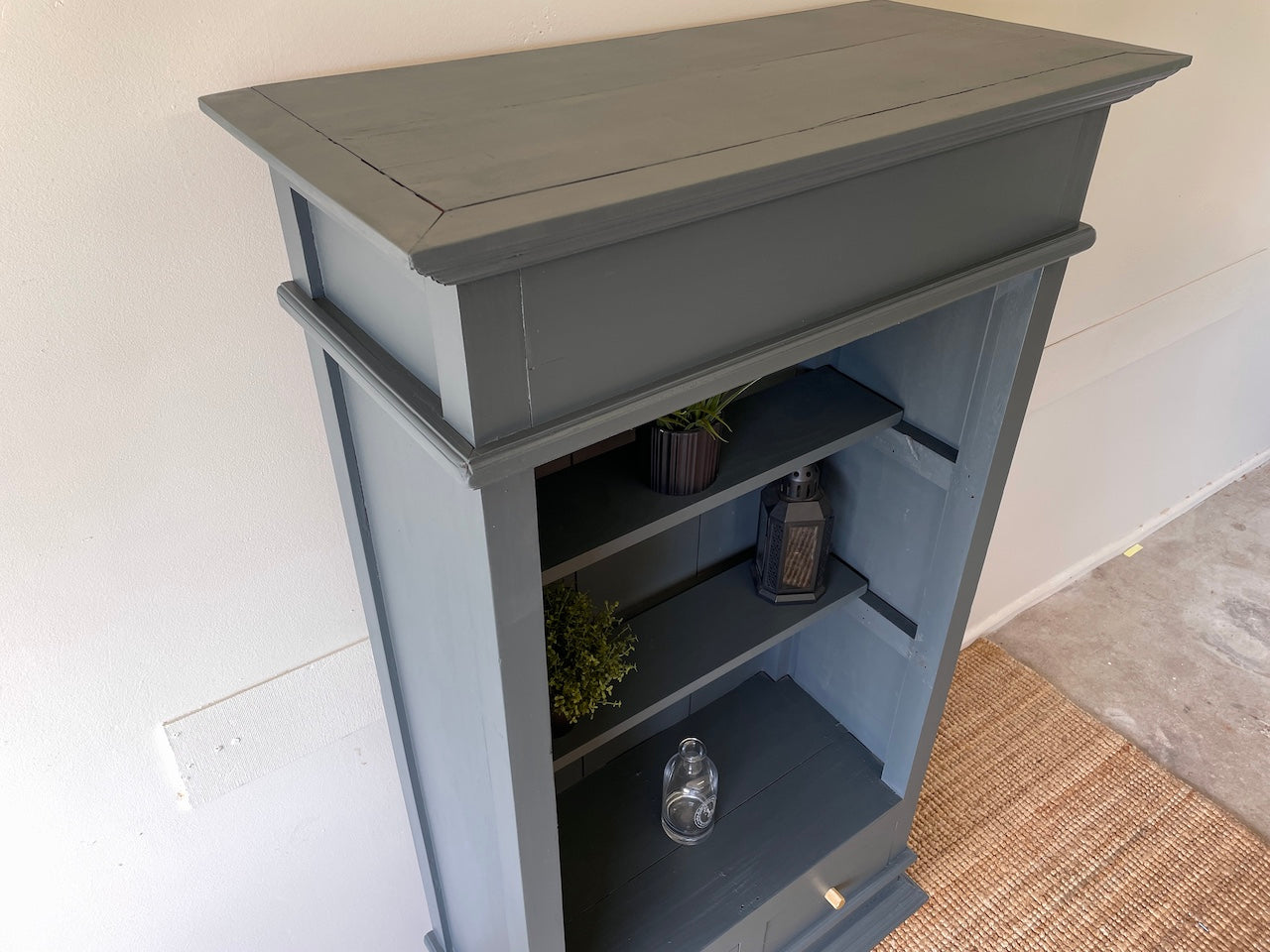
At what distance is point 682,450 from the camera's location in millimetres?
1081

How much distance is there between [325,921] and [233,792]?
36 centimetres

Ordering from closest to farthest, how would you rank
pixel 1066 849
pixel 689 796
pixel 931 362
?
pixel 931 362, pixel 689 796, pixel 1066 849

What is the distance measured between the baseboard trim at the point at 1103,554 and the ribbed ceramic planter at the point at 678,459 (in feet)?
4.89

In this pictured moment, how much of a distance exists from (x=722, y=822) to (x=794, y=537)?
1.72ft

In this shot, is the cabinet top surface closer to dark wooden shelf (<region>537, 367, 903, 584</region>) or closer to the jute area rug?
dark wooden shelf (<region>537, 367, 903, 584</region>)

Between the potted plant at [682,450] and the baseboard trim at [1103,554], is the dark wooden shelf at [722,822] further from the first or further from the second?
the baseboard trim at [1103,554]

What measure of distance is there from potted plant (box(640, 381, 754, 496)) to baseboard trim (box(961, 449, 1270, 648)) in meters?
1.50

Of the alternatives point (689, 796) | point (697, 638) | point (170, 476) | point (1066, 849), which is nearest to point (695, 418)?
point (697, 638)

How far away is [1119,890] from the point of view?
6.07 feet

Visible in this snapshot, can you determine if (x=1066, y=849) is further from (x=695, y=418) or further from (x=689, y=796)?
(x=695, y=418)

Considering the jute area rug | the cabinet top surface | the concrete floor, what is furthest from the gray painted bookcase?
the concrete floor

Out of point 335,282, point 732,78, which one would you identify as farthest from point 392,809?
point 732,78

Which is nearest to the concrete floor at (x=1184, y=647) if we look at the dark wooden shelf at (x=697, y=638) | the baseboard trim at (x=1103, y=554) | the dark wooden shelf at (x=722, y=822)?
the baseboard trim at (x=1103, y=554)

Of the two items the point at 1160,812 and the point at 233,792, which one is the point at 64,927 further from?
the point at 1160,812
